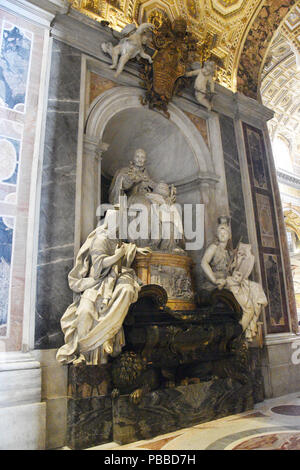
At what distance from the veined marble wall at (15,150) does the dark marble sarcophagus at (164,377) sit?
3.03 ft

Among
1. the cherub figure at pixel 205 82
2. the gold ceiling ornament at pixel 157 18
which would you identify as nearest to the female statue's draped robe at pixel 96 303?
the cherub figure at pixel 205 82

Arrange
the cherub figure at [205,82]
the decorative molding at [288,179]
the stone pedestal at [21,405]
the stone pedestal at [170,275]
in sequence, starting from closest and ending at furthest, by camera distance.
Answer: the stone pedestal at [21,405] → the stone pedestal at [170,275] → the cherub figure at [205,82] → the decorative molding at [288,179]

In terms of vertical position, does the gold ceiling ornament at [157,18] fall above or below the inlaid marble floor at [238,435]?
A: above

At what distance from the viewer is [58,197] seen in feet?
13.9

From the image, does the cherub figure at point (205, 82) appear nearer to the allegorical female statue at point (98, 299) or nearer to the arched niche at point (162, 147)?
the arched niche at point (162, 147)

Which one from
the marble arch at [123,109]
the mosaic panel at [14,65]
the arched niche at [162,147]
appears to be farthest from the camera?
the arched niche at [162,147]

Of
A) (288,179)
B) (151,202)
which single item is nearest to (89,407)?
(151,202)

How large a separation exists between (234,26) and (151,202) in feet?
14.8

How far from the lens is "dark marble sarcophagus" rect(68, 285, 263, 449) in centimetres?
354

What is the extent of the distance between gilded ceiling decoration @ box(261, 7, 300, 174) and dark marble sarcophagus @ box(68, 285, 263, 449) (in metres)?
7.13

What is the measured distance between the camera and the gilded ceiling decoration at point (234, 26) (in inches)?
267

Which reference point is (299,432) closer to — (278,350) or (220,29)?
(278,350)

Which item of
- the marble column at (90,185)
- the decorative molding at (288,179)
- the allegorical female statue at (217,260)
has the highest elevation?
the decorative molding at (288,179)
